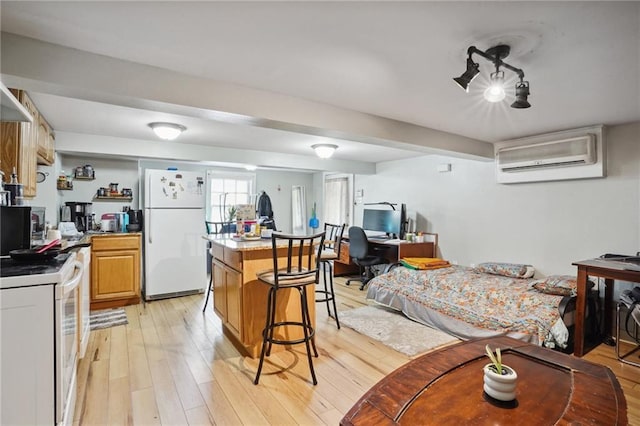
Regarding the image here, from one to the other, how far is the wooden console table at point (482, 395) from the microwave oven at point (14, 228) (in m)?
2.29

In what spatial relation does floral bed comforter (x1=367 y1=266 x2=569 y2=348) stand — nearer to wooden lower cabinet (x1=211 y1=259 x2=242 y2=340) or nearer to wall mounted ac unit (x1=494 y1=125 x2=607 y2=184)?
wall mounted ac unit (x1=494 y1=125 x2=607 y2=184)

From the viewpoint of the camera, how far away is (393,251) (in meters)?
5.34

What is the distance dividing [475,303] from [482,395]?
2222 millimetres

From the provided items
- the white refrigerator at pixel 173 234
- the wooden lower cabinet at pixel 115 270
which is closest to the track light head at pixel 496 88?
the white refrigerator at pixel 173 234

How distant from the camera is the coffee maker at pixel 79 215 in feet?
14.0

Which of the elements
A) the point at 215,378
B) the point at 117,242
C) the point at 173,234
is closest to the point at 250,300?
the point at 215,378

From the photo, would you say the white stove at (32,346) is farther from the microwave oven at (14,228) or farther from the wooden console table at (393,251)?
the wooden console table at (393,251)

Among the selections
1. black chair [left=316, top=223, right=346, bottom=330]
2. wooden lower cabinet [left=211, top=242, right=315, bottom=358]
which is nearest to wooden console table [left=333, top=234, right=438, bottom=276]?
black chair [left=316, top=223, right=346, bottom=330]

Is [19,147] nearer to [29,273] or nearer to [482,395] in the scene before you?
[29,273]

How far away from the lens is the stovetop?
1477 millimetres

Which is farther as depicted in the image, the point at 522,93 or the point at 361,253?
the point at 361,253

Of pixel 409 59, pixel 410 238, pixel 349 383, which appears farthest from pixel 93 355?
pixel 410 238

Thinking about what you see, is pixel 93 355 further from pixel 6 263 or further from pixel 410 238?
pixel 410 238

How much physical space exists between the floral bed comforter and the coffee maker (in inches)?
153
